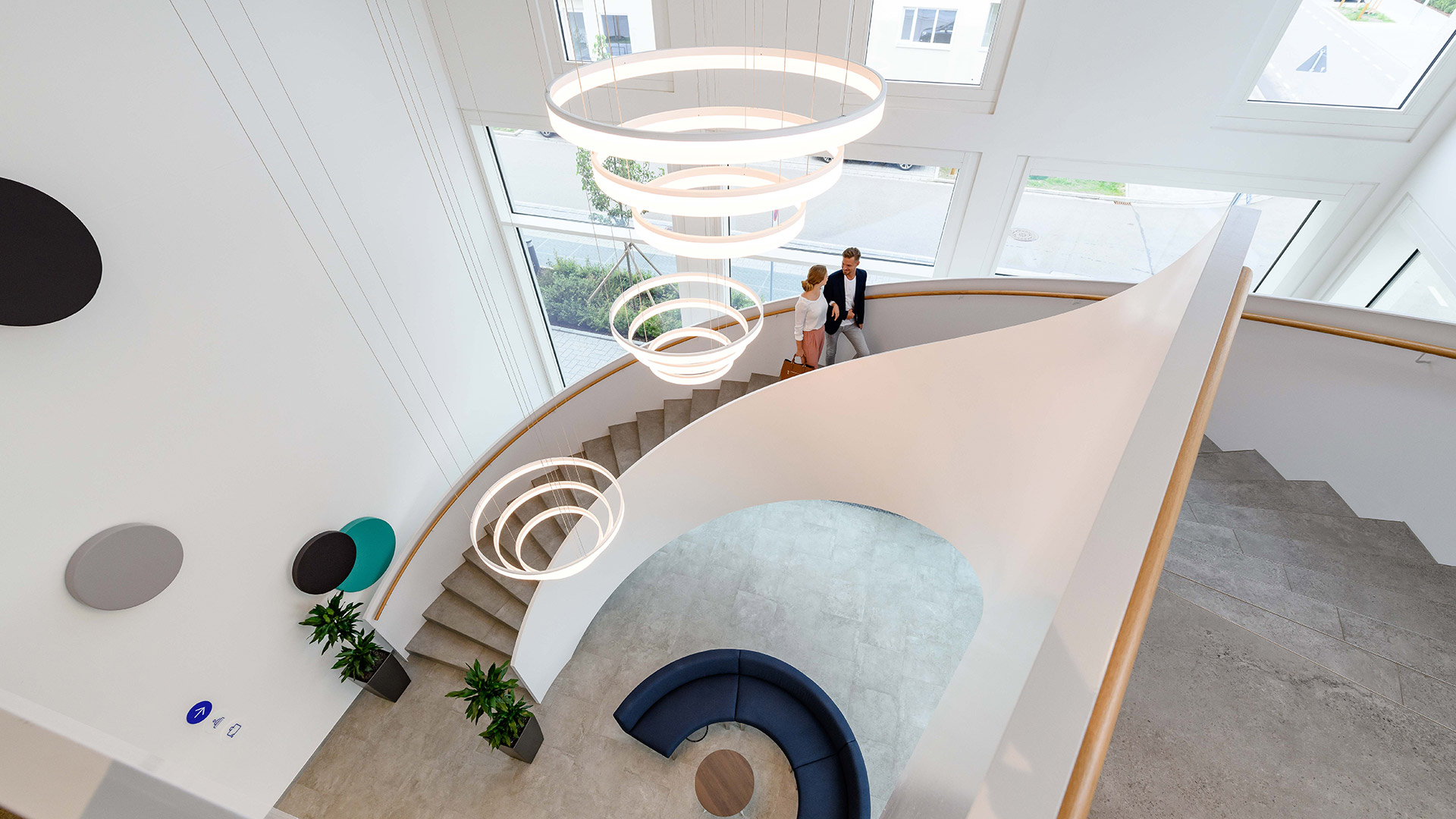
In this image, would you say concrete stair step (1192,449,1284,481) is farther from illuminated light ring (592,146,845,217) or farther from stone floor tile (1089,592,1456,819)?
illuminated light ring (592,146,845,217)

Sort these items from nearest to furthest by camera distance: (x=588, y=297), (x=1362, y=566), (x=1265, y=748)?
(x=1265, y=748) < (x=1362, y=566) < (x=588, y=297)

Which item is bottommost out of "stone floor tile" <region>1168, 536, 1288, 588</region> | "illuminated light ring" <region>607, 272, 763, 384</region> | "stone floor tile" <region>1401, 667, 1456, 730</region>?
"stone floor tile" <region>1168, 536, 1288, 588</region>

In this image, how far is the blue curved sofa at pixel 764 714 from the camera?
540 cm

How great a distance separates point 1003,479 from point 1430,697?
7.25 ft

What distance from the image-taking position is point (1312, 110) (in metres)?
4.71

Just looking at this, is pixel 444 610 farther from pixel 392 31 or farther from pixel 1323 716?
pixel 1323 716

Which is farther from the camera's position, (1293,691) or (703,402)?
(703,402)

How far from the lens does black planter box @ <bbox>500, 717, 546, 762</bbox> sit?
5574 mm

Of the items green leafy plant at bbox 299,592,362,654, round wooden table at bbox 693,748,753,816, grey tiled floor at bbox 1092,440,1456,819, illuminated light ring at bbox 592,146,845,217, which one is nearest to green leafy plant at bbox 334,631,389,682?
green leafy plant at bbox 299,592,362,654

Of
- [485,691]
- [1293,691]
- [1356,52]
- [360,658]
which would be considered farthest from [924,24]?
[360,658]

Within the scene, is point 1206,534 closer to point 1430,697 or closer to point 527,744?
point 1430,697

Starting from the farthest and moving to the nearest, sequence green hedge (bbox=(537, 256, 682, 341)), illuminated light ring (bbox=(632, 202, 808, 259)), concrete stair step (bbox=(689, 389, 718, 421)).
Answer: green hedge (bbox=(537, 256, 682, 341)) → concrete stair step (bbox=(689, 389, 718, 421)) → illuminated light ring (bbox=(632, 202, 808, 259))

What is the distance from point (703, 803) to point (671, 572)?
8.84ft

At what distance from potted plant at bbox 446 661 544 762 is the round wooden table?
1.71 m
